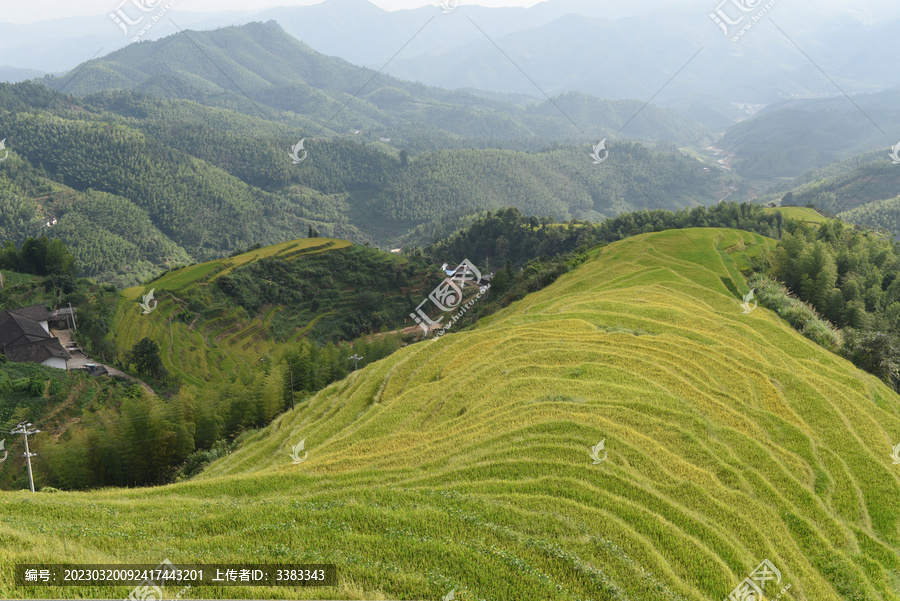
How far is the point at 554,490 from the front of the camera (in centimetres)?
1466

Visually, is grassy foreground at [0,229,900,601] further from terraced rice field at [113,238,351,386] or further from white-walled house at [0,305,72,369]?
terraced rice field at [113,238,351,386]

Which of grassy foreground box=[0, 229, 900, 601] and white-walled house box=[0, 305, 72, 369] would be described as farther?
white-walled house box=[0, 305, 72, 369]

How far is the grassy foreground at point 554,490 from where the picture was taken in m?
11.6

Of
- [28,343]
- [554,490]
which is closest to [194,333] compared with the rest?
[28,343]

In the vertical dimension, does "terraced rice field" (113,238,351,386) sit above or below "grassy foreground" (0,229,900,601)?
below

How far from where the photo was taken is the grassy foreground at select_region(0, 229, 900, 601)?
1156cm

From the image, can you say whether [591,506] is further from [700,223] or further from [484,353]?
[700,223]

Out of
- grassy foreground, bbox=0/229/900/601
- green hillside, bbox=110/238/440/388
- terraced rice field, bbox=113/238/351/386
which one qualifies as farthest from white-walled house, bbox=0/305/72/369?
grassy foreground, bbox=0/229/900/601

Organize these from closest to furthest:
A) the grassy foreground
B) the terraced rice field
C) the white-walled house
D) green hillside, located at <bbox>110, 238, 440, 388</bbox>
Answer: the grassy foreground → the white-walled house → the terraced rice field → green hillside, located at <bbox>110, 238, 440, 388</bbox>

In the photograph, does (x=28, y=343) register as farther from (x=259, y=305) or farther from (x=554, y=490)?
(x=554, y=490)

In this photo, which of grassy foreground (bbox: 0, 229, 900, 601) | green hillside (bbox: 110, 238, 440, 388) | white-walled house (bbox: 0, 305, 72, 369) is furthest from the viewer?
green hillside (bbox: 110, 238, 440, 388)

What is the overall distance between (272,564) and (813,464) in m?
18.1

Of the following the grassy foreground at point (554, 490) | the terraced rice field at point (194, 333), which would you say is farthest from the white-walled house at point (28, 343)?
the grassy foreground at point (554, 490)

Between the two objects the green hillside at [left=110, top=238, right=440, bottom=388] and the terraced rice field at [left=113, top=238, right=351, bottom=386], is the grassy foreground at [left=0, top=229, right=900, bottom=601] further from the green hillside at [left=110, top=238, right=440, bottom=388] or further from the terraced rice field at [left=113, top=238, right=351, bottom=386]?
the terraced rice field at [left=113, top=238, right=351, bottom=386]
